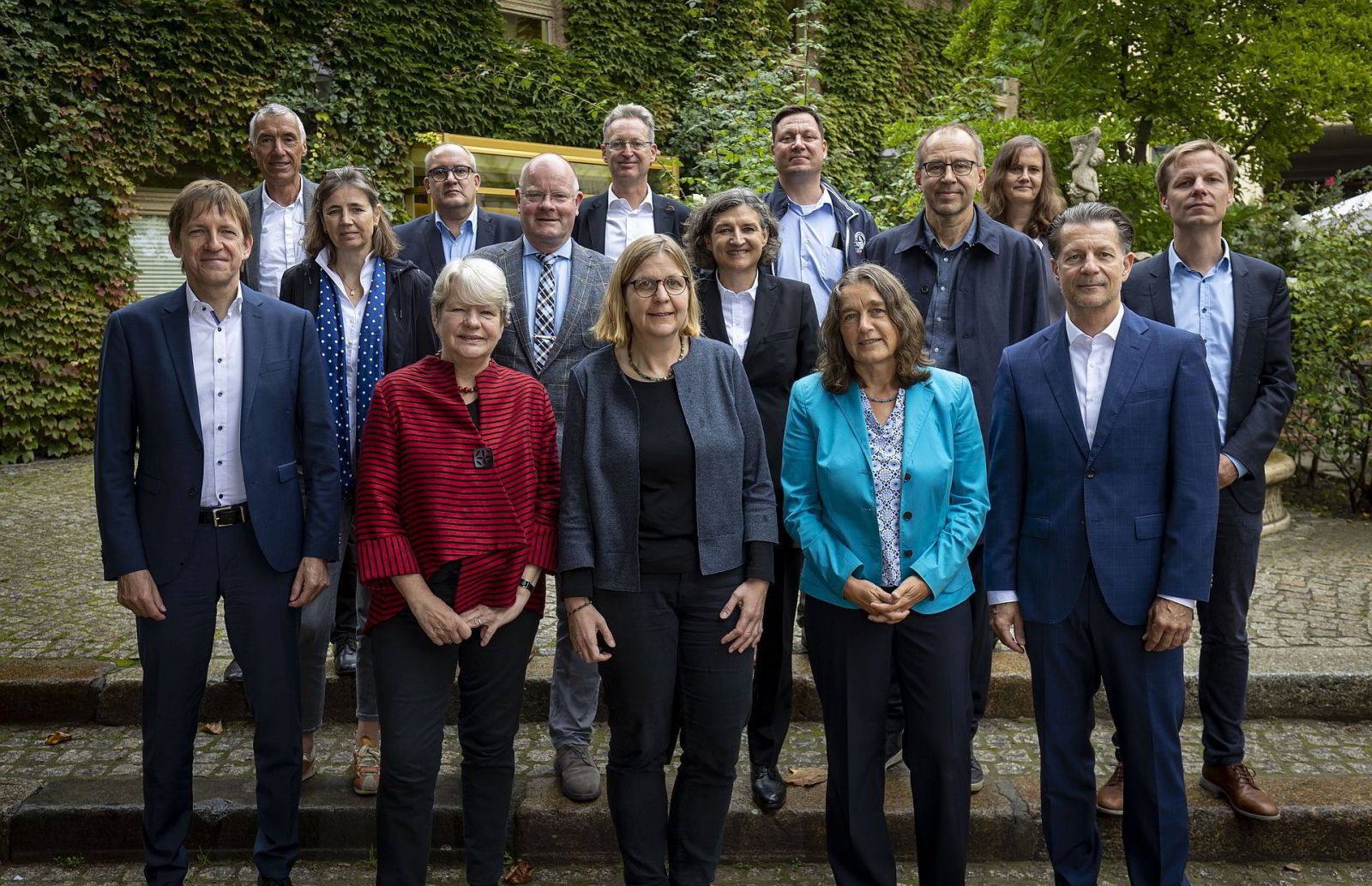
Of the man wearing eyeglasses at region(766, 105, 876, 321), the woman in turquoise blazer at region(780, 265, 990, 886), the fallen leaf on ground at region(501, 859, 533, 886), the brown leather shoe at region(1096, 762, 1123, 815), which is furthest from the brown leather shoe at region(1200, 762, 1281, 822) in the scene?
the fallen leaf on ground at region(501, 859, 533, 886)

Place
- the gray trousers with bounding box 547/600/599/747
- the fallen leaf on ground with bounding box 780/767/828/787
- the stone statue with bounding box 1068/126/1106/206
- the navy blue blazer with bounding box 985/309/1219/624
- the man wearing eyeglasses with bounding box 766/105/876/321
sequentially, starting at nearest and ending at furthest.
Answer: the navy blue blazer with bounding box 985/309/1219/624 < the gray trousers with bounding box 547/600/599/747 < the fallen leaf on ground with bounding box 780/767/828/787 < the man wearing eyeglasses with bounding box 766/105/876/321 < the stone statue with bounding box 1068/126/1106/206

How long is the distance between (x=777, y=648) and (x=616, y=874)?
101 centimetres

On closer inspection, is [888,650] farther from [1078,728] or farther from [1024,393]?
[1024,393]

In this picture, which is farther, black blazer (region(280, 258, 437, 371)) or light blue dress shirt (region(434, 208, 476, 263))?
light blue dress shirt (region(434, 208, 476, 263))

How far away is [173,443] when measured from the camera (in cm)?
339

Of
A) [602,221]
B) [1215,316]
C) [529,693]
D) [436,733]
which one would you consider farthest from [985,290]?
[529,693]

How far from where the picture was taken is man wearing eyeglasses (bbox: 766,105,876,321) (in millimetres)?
4426

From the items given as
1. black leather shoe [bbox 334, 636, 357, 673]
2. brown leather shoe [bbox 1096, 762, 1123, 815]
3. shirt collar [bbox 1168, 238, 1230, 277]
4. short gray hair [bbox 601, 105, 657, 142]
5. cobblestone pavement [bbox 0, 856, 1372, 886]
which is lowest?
cobblestone pavement [bbox 0, 856, 1372, 886]

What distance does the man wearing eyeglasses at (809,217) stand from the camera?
14.5 ft

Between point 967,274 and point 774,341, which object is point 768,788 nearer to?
point 774,341

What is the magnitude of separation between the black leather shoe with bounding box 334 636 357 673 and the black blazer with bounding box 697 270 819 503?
2.20m

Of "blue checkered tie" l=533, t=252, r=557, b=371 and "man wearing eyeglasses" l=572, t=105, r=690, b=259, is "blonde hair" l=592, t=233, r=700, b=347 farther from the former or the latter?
"man wearing eyeglasses" l=572, t=105, r=690, b=259

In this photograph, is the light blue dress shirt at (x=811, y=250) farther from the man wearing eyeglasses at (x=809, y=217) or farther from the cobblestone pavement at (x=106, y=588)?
the cobblestone pavement at (x=106, y=588)

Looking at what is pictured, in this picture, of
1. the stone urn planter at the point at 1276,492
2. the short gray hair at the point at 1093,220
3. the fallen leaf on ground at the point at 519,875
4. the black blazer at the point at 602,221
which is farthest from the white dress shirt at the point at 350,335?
the stone urn planter at the point at 1276,492
